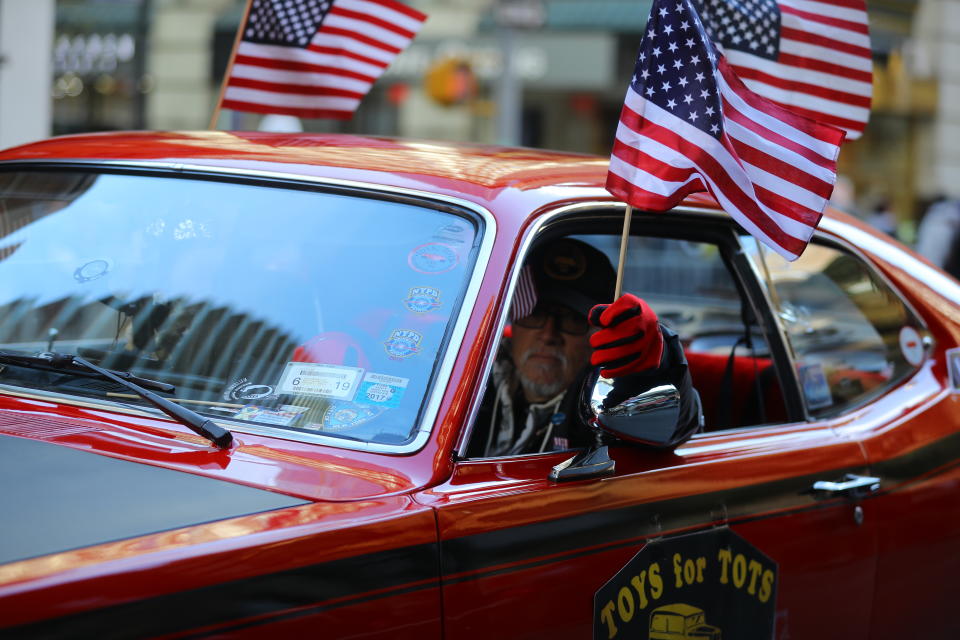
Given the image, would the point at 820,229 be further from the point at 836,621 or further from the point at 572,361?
the point at 836,621

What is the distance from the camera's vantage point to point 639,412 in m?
2.34

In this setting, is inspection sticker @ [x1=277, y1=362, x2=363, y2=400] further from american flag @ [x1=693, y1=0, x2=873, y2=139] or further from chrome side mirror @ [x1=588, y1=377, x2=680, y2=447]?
american flag @ [x1=693, y1=0, x2=873, y2=139]

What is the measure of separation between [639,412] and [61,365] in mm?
1114

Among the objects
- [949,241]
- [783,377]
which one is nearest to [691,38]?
[783,377]

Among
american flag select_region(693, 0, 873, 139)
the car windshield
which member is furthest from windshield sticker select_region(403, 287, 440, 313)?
american flag select_region(693, 0, 873, 139)

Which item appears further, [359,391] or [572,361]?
[572,361]

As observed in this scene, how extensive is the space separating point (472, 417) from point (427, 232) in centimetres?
47

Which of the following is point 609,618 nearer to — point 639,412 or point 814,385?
point 639,412

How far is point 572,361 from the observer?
3.21m

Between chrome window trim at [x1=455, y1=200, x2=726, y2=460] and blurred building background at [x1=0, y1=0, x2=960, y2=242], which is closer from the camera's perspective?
chrome window trim at [x1=455, y1=200, x2=726, y2=460]

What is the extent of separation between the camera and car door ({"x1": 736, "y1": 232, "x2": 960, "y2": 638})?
304cm

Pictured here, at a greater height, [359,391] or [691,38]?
[691,38]

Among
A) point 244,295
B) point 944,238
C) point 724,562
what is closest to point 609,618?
point 724,562

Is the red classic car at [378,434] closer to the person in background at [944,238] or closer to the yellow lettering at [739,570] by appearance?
the yellow lettering at [739,570]
